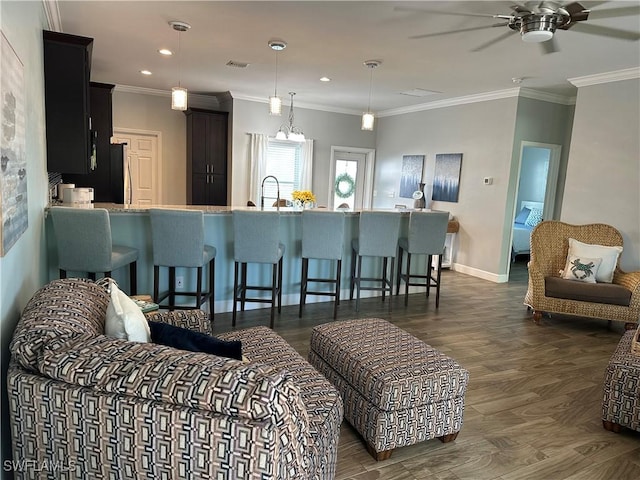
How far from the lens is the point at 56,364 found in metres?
1.23

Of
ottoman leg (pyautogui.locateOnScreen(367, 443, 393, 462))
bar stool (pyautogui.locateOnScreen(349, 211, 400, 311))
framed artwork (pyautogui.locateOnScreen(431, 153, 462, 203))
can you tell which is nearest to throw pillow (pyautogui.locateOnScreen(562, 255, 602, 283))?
bar stool (pyautogui.locateOnScreen(349, 211, 400, 311))

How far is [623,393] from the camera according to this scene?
240 centimetres

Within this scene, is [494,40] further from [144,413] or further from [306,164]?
[306,164]

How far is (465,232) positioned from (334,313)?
10.6 ft

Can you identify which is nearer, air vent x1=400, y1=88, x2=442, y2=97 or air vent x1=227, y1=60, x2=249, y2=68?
air vent x1=227, y1=60, x2=249, y2=68

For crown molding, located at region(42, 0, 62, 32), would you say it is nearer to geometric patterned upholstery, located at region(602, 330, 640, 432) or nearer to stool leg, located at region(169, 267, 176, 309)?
stool leg, located at region(169, 267, 176, 309)

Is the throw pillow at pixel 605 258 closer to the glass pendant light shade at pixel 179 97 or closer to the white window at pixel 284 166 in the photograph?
the glass pendant light shade at pixel 179 97

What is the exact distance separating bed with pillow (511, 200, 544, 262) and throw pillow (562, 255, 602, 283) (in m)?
3.04

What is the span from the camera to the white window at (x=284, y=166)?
764cm

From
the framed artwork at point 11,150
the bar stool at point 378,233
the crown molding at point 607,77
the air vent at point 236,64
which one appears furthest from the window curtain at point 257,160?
the framed artwork at point 11,150

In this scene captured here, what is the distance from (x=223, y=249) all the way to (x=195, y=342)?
284cm

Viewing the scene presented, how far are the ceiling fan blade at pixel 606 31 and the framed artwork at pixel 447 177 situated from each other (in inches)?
124

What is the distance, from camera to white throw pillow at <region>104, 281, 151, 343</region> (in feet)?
5.12

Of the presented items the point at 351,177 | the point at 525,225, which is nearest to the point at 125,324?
the point at 351,177
